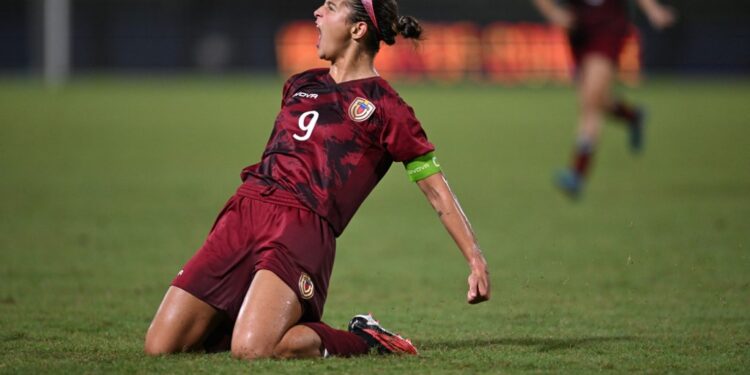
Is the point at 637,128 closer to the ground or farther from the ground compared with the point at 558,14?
closer to the ground

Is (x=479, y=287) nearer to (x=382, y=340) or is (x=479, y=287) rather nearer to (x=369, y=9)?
(x=382, y=340)

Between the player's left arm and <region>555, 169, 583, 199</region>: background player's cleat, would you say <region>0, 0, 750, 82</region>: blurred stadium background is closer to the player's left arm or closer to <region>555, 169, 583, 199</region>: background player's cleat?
<region>555, 169, 583, 199</region>: background player's cleat

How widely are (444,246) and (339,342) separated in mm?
4302

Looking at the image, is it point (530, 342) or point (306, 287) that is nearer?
point (306, 287)

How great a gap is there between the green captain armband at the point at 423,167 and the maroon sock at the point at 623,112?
7432 millimetres

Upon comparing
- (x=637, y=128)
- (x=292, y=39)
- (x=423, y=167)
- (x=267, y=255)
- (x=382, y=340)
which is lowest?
(x=292, y=39)

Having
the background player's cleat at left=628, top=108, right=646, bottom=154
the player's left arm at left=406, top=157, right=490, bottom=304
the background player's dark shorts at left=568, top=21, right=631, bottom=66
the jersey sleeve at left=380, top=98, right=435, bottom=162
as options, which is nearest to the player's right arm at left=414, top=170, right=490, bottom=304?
the player's left arm at left=406, top=157, right=490, bottom=304

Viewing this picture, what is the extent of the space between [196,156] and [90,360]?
432 inches

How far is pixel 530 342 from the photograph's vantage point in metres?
5.87

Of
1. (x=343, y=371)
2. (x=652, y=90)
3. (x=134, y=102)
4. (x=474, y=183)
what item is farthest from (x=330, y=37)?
(x=652, y=90)

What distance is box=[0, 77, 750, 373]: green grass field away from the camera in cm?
567

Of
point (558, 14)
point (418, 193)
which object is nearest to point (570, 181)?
point (558, 14)

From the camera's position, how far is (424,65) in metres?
28.0

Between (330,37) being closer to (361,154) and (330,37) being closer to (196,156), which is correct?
(361,154)
